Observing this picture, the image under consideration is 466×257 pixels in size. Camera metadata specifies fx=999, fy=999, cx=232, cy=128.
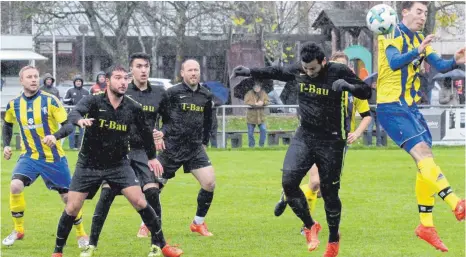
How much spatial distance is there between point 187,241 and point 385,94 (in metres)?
3.23

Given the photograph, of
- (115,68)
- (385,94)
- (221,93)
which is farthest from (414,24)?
(221,93)

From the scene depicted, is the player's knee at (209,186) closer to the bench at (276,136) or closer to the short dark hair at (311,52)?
the short dark hair at (311,52)

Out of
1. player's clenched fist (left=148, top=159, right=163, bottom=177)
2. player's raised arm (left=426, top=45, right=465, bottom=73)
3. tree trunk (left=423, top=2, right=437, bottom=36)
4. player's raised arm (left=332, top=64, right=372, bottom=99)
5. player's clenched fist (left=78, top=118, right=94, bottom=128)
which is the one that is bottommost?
player's clenched fist (left=148, top=159, right=163, bottom=177)

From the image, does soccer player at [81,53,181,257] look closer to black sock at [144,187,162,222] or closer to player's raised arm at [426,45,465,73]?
black sock at [144,187,162,222]

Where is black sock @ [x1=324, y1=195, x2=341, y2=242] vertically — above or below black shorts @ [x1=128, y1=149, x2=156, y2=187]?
below

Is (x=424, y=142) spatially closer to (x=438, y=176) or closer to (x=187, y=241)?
(x=438, y=176)

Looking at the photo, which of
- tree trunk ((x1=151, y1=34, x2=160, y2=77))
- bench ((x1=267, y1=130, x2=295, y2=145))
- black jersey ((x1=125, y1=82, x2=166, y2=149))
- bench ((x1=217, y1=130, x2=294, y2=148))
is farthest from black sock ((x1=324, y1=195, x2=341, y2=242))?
tree trunk ((x1=151, y1=34, x2=160, y2=77))

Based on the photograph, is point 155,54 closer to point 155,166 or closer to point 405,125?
point 155,166

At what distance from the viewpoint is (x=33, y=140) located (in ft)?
40.3

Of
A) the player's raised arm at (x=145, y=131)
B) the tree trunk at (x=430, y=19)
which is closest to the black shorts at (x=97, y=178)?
→ the player's raised arm at (x=145, y=131)

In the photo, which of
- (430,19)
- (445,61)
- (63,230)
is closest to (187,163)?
(63,230)

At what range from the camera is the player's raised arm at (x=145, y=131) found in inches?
418

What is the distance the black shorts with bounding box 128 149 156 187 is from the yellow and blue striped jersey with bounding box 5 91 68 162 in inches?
Answer: 41.9

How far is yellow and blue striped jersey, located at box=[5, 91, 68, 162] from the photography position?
40.0 feet
